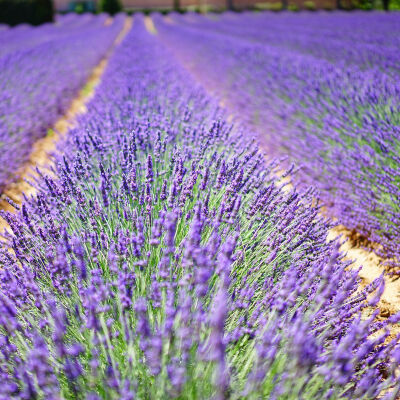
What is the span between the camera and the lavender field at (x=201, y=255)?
3.42ft

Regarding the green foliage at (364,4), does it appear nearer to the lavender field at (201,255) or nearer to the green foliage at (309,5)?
the green foliage at (309,5)

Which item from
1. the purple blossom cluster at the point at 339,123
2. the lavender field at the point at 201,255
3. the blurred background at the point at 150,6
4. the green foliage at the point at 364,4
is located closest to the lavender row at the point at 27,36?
the blurred background at the point at 150,6

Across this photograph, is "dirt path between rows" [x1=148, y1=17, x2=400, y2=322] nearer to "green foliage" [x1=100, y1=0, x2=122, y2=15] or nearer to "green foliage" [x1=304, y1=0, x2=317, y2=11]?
"green foliage" [x1=304, y1=0, x2=317, y2=11]

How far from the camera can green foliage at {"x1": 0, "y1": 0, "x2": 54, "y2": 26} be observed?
21.9 metres

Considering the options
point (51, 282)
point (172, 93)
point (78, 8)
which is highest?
point (78, 8)

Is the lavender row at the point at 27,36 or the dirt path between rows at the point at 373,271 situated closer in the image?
the dirt path between rows at the point at 373,271

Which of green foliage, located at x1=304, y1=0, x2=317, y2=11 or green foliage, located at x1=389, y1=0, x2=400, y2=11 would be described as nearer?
green foliage, located at x1=389, y1=0, x2=400, y2=11

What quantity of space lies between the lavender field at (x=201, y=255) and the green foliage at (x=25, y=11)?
70.5ft

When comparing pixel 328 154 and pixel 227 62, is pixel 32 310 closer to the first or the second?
pixel 328 154

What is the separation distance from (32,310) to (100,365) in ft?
1.37

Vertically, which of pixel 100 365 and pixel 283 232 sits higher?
pixel 283 232

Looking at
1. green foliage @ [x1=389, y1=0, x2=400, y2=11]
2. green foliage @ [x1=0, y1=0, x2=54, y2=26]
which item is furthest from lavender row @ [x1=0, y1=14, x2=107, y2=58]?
green foliage @ [x1=389, y1=0, x2=400, y2=11]

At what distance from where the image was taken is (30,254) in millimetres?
1563

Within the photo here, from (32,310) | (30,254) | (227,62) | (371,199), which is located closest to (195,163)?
(30,254)
